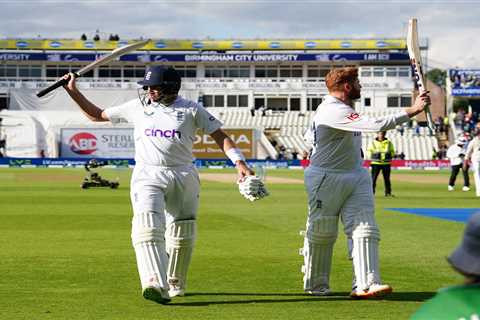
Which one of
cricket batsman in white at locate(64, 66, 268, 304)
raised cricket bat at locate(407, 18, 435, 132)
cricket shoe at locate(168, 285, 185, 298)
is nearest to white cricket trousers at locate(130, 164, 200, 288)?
cricket batsman in white at locate(64, 66, 268, 304)

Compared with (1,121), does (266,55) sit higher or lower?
higher

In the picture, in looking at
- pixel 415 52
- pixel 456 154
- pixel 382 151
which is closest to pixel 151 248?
pixel 415 52

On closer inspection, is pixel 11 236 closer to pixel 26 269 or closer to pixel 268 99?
pixel 26 269

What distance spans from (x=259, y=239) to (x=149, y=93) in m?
6.58

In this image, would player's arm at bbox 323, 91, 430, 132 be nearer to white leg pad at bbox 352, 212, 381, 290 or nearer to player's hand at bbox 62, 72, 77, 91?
white leg pad at bbox 352, 212, 381, 290

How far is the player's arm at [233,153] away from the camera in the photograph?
8156 mm

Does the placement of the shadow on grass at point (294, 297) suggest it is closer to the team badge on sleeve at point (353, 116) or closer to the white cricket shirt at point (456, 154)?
the team badge on sleeve at point (353, 116)

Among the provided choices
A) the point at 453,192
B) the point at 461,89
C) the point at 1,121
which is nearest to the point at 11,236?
the point at 453,192

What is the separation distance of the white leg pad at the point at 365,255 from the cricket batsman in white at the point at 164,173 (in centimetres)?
100

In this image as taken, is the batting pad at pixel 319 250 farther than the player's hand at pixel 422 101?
Yes

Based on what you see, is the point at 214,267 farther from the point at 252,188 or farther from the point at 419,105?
the point at 419,105

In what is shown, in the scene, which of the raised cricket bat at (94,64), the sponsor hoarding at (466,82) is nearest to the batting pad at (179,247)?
the raised cricket bat at (94,64)

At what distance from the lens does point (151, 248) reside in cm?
807

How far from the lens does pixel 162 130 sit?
27.2ft
